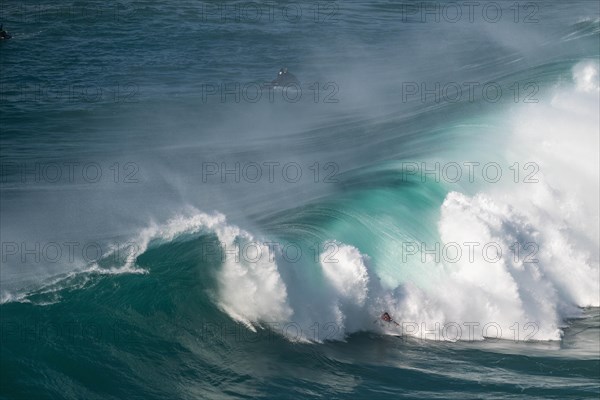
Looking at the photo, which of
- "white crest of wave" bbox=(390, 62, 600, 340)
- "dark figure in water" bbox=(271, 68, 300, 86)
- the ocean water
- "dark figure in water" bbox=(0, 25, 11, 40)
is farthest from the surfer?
"dark figure in water" bbox=(0, 25, 11, 40)

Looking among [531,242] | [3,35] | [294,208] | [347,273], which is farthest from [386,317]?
[3,35]

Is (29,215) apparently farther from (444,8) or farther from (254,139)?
(444,8)

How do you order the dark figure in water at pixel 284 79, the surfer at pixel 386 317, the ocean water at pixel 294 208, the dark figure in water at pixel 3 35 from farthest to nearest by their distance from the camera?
1. the dark figure in water at pixel 3 35
2. the dark figure in water at pixel 284 79
3. the surfer at pixel 386 317
4. the ocean water at pixel 294 208

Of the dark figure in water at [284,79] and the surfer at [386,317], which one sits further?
the dark figure in water at [284,79]

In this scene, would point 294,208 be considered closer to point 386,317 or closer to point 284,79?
point 386,317

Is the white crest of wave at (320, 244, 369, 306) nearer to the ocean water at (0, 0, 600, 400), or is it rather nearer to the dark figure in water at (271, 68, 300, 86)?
the ocean water at (0, 0, 600, 400)

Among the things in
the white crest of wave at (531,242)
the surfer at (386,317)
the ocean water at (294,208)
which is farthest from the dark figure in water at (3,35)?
the surfer at (386,317)

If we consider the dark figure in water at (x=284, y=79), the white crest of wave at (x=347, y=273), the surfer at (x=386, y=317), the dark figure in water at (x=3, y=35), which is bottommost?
the surfer at (x=386, y=317)

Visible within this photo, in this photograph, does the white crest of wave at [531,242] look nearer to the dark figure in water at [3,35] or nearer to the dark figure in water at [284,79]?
the dark figure in water at [284,79]
